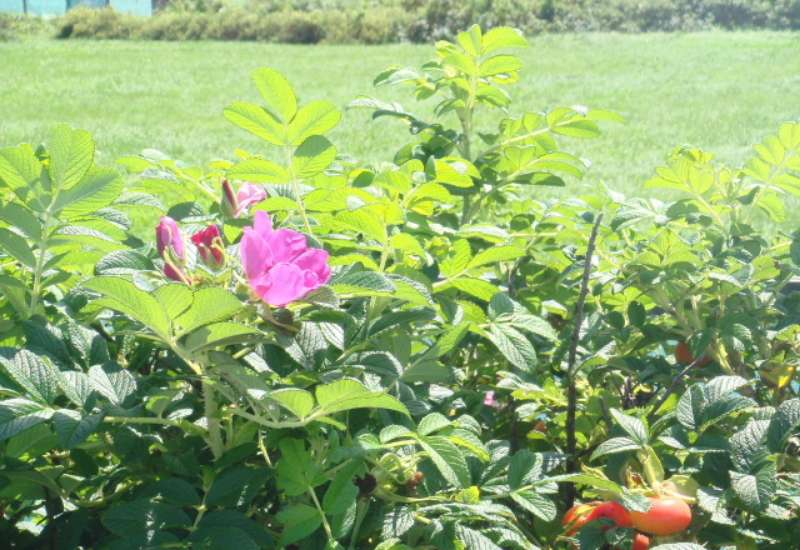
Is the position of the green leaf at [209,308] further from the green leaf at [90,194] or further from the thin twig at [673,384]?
the thin twig at [673,384]

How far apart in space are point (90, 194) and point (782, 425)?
1.99 ft

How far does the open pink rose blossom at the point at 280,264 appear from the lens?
0.79m

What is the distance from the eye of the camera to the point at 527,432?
1.26 meters

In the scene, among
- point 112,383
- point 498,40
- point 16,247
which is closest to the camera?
point 112,383

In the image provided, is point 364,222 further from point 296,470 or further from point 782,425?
point 782,425

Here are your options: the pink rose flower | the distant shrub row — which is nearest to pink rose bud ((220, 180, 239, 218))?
the pink rose flower

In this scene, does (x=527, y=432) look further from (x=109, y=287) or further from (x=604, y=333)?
(x=109, y=287)

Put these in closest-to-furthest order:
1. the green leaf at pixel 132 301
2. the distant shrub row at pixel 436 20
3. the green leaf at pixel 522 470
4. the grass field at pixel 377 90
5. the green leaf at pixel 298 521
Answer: the green leaf at pixel 132 301
the green leaf at pixel 298 521
the green leaf at pixel 522 470
the grass field at pixel 377 90
the distant shrub row at pixel 436 20

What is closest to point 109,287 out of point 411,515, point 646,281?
point 411,515

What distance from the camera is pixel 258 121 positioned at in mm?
1006

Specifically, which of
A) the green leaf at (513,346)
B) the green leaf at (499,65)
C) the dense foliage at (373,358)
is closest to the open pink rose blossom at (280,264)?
the dense foliage at (373,358)

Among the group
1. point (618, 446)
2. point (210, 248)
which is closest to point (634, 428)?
point (618, 446)

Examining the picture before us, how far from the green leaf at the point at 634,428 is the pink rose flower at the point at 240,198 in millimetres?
386

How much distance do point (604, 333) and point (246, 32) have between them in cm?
1676
